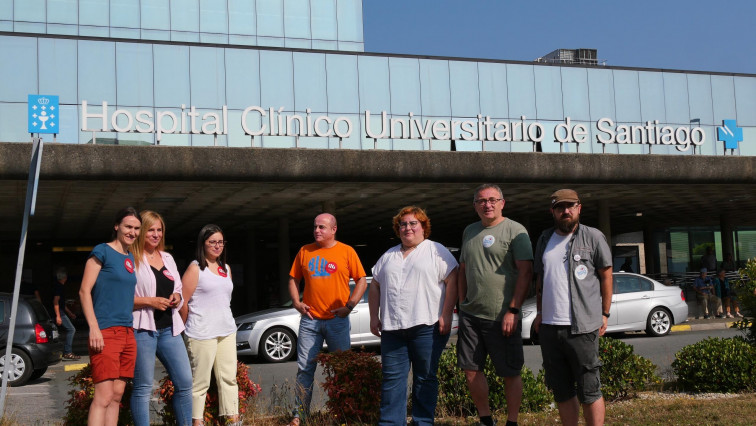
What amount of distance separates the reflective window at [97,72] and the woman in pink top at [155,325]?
1219 inches

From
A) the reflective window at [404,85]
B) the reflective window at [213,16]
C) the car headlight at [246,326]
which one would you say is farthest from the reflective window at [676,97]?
the car headlight at [246,326]

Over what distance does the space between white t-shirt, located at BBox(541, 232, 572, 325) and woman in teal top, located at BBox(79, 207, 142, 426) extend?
9.51ft

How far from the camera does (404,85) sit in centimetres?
3966

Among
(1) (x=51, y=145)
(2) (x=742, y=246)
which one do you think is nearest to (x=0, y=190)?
(1) (x=51, y=145)

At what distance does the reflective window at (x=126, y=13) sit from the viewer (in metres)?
46.8

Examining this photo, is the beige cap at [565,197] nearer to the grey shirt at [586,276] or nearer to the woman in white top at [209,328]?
the grey shirt at [586,276]

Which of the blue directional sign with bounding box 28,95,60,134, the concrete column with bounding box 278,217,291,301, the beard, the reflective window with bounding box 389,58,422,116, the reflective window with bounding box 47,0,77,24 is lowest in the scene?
the beard

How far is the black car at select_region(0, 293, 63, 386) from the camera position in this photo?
13641 mm

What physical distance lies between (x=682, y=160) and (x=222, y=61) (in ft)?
73.6

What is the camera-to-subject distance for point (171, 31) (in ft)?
156

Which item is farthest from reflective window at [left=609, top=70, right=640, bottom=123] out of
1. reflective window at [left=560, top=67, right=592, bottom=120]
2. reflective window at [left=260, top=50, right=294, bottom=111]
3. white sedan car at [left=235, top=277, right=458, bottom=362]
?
white sedan car at [left=235, top=277, right=458, bottom=362]

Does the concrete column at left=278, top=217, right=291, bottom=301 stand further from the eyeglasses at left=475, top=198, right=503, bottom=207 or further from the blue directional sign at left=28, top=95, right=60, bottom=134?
the eyeglasses at left=475, top=198, right=503, bottom=207

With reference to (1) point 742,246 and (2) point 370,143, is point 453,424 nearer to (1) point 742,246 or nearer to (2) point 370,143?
(2) point 370,143

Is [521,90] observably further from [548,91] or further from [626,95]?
[626,95]
